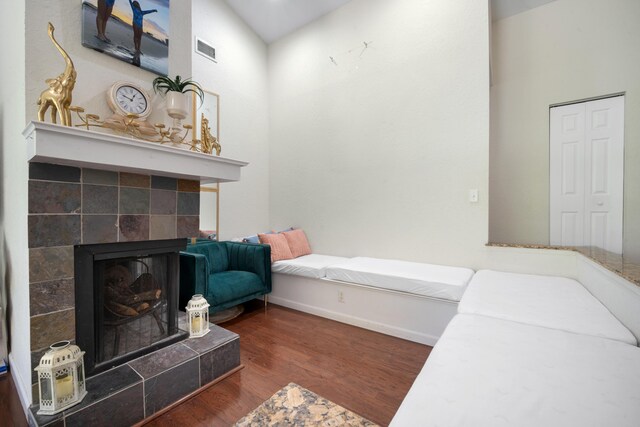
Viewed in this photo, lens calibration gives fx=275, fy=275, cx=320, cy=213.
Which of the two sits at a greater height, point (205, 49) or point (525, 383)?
point (205, 49)

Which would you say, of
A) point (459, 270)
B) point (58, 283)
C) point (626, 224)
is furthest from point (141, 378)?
point (626, 224)

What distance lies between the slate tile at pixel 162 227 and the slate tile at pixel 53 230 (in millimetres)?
360

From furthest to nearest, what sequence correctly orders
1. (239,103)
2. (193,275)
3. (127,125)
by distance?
1. (239,103)
2. (193,275)
3. (127,125)

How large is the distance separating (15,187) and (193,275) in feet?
4.05

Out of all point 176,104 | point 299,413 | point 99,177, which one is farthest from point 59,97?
point 299,413

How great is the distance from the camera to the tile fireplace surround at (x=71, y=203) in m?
1.24

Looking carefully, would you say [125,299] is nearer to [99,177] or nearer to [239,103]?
[99,177]

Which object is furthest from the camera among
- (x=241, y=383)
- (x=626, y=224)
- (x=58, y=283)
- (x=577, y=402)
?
(x=626, y=224)

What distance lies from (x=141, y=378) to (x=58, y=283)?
0.64m

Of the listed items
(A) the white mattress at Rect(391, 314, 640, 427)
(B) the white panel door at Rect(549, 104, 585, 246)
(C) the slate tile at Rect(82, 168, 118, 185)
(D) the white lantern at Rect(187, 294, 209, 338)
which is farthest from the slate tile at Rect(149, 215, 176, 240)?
(B) the white panel door at Rect(549, 104, 585, 246)

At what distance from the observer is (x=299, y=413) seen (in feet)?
4.91

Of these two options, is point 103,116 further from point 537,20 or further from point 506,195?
point 537,20

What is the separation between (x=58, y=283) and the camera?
1.35m

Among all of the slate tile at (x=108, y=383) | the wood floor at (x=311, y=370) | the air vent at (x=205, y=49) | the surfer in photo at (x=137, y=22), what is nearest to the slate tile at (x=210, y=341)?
the wood floor at (x=311, y=370)
